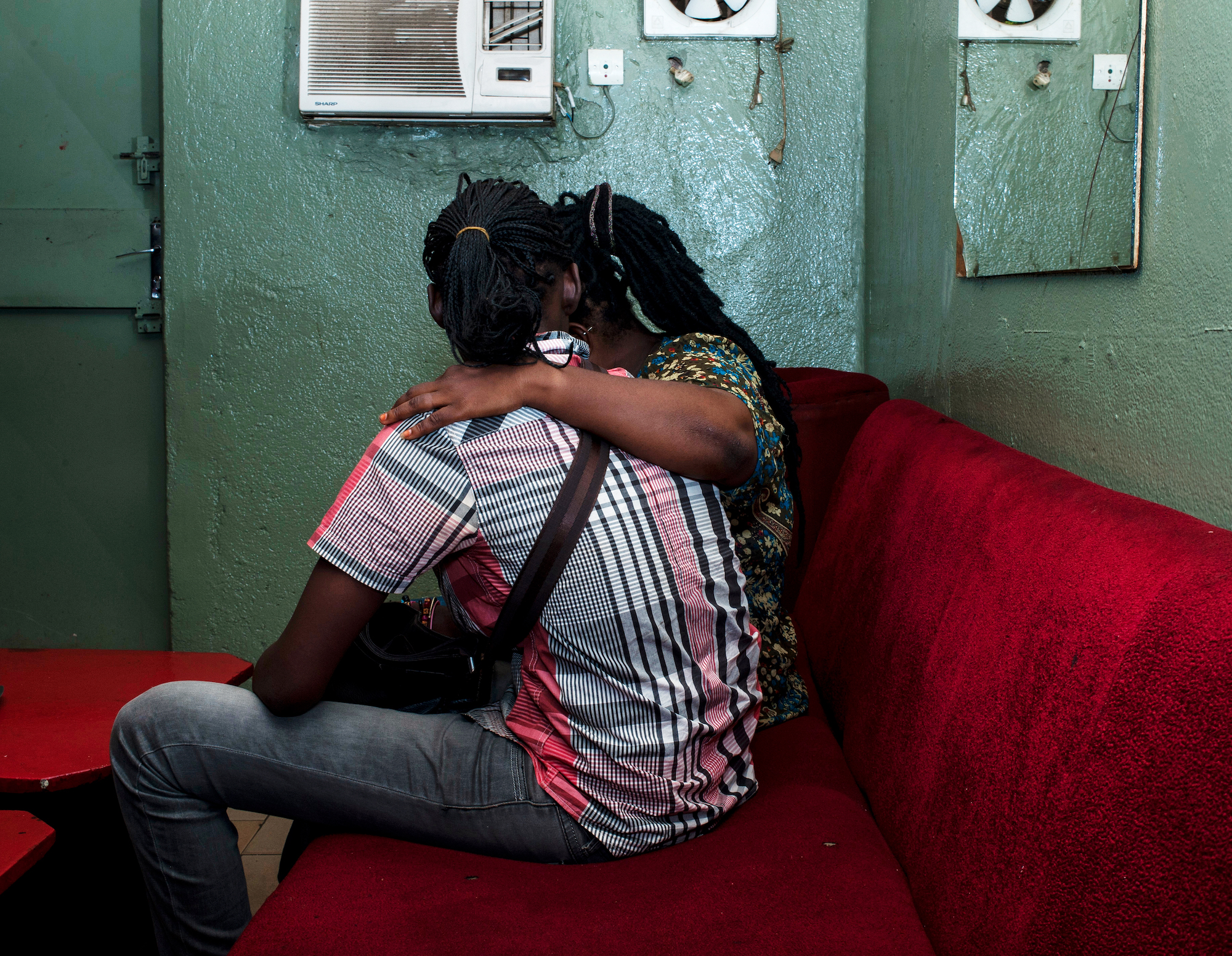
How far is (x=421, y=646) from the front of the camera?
1.22m

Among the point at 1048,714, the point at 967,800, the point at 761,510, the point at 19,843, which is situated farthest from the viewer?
the point at 761,510

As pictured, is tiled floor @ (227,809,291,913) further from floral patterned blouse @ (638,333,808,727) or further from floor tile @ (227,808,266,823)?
floral patterned blouse @ (638,333,808,727)

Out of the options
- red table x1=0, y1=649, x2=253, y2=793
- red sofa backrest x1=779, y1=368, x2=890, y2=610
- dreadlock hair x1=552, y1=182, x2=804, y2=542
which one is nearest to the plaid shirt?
dreadlock hair x1=552, y1=182, x2=804, y2=542

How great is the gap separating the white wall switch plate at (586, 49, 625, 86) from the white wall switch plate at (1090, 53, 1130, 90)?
57.6 inches

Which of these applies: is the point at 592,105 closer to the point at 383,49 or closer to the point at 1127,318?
the point at 383,49

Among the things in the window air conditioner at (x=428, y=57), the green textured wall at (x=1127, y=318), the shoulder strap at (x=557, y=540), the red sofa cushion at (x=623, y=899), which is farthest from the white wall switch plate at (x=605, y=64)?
the red sofa cushion at (x=623, y=899)

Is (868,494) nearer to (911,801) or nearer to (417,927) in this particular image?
(911,801)

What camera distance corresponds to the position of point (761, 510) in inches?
52.7

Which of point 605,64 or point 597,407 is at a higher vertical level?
point 605,64

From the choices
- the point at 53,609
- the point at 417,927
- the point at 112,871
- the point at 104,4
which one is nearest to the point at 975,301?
the point at 417,927

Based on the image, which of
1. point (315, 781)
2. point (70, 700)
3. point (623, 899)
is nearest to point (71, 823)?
point (70, 700)

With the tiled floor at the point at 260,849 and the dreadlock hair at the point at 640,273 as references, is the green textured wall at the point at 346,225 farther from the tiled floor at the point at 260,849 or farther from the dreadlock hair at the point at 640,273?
the dreadlock hair at the point at 640,273

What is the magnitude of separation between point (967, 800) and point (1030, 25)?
1.23 meters

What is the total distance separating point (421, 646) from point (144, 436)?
1934mm
